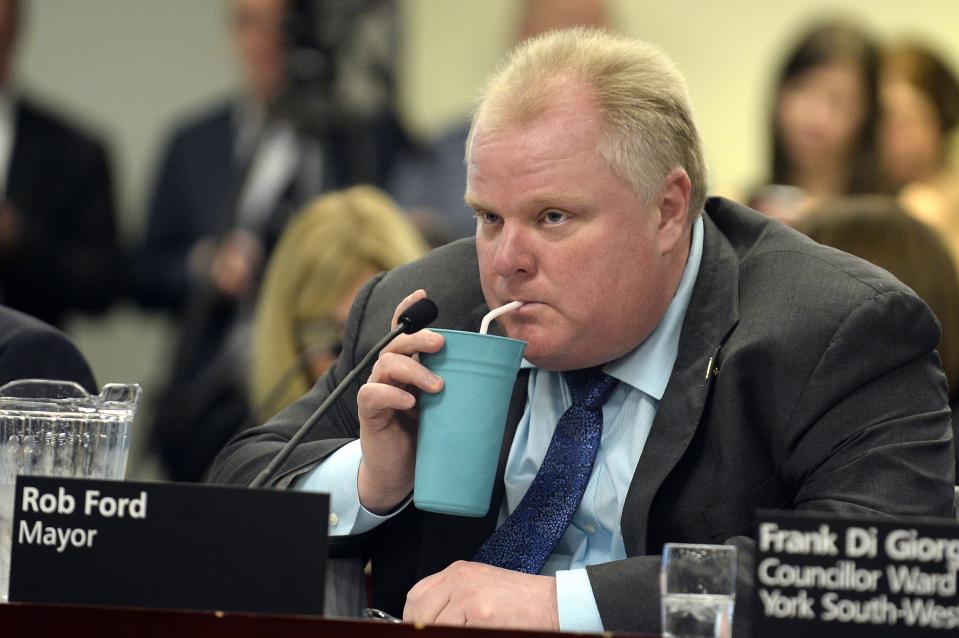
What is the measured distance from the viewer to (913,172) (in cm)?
484

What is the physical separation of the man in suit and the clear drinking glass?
1.03 feet

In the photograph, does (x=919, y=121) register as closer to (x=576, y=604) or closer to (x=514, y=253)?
(x=514, y=253)

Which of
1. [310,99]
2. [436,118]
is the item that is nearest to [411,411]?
[310,99]

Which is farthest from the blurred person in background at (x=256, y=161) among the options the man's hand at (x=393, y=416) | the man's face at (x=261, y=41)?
the man's hand at (x=393, y=416)

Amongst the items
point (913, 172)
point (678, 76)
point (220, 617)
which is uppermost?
point (913, 172)

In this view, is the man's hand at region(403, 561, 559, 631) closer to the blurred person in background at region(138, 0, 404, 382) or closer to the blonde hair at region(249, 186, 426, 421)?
the blonde hair at region(249, 186, 426, 421)

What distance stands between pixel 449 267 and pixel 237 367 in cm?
214

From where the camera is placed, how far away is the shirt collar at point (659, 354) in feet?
7.09

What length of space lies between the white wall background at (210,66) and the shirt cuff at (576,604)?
4086mm

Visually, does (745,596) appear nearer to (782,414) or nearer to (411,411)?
(782,414)

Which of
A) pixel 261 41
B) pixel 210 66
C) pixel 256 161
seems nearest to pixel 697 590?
pixel 256 161

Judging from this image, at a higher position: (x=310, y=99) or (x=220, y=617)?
(x=310, y=99)

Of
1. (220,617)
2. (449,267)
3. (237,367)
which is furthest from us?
(237,367)

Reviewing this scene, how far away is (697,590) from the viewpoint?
155 centimetres
